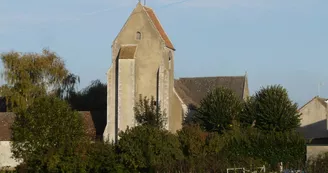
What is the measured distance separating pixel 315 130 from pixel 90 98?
67.9 feet

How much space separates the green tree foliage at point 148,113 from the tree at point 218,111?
260cm

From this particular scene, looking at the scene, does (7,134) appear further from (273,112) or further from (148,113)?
(273,112)

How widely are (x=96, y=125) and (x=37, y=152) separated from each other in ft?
43.2

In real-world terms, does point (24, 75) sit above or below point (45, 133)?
above

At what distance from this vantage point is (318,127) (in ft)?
189

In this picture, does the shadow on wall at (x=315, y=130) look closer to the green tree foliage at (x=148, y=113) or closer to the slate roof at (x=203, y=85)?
the slate roof at (x=203, y=85)

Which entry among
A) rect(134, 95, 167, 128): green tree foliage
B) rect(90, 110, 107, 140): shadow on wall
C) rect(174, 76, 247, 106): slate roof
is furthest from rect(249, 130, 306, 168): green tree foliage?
rect(174, 76, 247, 106): slate roof

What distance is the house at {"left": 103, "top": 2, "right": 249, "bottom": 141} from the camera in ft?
160

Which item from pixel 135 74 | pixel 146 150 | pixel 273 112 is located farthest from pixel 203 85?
pixel 146 150

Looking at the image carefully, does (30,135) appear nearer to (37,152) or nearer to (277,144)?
(37,152)

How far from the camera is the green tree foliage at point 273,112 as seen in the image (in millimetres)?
46719

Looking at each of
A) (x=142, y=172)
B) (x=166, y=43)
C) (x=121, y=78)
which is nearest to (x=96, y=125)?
(x=121, y=78)

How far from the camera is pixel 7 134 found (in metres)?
49.4

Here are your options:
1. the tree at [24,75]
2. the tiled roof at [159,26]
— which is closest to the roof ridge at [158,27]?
the tiled roof at [159,26]
